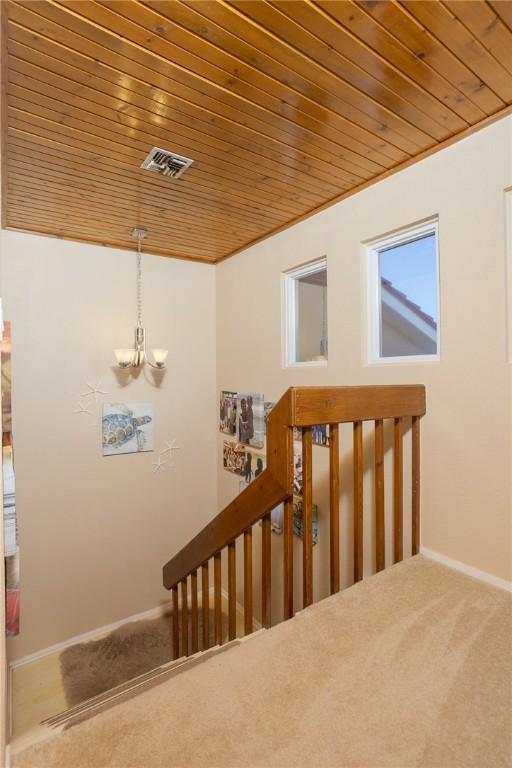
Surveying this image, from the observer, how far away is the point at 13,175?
2117 millimetres

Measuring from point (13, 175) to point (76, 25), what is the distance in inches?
45.4

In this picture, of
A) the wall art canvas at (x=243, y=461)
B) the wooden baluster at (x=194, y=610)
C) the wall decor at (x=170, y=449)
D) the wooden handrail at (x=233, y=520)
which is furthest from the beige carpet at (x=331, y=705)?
the wall decor at (x=170, y=449)

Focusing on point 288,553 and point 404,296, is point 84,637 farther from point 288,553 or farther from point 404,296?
point 404,296

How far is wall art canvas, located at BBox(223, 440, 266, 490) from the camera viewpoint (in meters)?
3.29

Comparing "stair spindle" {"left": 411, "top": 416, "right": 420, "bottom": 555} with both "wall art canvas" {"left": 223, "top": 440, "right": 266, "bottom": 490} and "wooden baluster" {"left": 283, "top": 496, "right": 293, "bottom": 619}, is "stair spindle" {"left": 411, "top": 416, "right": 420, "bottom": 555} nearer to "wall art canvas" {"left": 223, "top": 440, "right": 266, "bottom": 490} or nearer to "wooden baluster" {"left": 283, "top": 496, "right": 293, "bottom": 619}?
"wooden baluster" {"left": 283, "top": 496, "right": 293, "bottom": 619}

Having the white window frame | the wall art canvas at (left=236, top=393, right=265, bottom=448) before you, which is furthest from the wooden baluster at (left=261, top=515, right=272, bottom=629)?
the wall art canvas at (left=236, top=393, right=265, bottom=448)

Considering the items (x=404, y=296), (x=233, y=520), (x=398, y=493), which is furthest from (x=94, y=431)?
(x=404, y=296)

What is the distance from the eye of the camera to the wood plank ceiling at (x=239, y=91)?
4.02 ft

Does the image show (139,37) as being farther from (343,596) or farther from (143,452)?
(143,452)

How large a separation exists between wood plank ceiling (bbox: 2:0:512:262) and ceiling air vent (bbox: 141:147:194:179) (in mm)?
50

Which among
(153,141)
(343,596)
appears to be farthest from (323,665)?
(153,141)

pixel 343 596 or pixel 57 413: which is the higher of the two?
pixel 57 413

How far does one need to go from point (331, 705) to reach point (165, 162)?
234cm

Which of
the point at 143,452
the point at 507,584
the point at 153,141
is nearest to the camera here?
the point at 507,584
